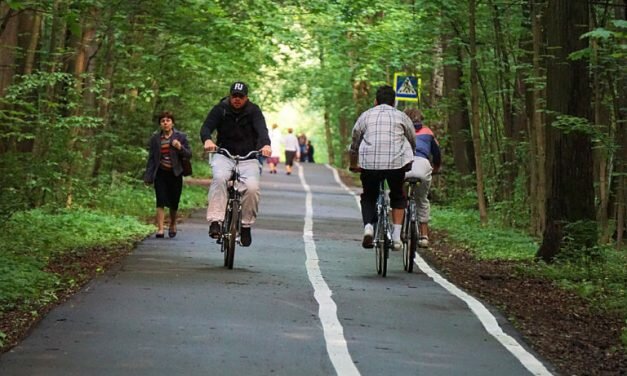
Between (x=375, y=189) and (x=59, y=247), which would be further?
(x=59, y=247)

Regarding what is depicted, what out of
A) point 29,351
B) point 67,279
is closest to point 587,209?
point 67,279

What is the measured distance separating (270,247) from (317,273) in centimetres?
371

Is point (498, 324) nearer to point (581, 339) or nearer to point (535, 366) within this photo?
point (581, 339)

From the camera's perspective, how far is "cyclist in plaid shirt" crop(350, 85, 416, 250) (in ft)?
46.7

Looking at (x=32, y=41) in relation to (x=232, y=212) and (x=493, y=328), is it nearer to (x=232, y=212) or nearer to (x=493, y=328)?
(x=232, y=212)

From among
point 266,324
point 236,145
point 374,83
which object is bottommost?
point 266,324

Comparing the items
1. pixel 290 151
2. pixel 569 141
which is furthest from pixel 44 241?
pixel 290 151

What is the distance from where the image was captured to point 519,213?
84.1 ft

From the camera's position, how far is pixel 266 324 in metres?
10.3

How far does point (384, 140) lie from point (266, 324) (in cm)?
447

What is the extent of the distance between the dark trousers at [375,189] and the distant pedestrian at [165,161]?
5.38 metres

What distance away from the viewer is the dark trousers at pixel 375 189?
14.3m

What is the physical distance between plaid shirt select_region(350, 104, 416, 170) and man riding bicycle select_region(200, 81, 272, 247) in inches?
45.6

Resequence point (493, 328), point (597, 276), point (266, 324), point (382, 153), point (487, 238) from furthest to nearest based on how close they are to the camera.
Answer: point (487, 238)
point (597, 276)
point (382, 153)
point (493, 328)
point (266, 324)
